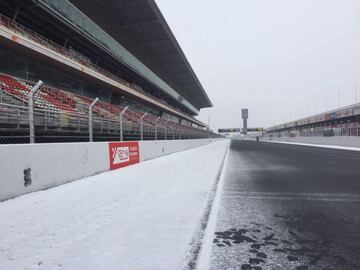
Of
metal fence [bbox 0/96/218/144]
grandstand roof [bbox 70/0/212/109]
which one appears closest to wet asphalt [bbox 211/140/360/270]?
metal fence [bbox 0/96/218/144]

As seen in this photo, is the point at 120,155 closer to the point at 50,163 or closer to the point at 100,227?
the point at 50,163

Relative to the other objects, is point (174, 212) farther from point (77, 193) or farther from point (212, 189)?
point (77, 193)

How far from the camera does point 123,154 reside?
34.3 feet

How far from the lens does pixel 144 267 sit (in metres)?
2.29

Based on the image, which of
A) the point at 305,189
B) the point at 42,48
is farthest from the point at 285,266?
the point at 42,48

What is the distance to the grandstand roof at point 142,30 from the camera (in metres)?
22.2

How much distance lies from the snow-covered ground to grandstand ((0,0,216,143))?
7.52 ft

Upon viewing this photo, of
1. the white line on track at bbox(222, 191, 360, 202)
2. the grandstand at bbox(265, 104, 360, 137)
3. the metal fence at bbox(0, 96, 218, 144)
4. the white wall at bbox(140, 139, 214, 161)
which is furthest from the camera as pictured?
the grandstand at bbox(265, 104, 360, 137)

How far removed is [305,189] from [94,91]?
19.7 metres

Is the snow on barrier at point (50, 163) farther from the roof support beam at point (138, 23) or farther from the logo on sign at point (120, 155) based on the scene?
the roof support beam at point (138, 23)

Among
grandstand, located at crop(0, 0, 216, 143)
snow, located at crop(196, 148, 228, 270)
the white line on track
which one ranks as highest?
grandstand, located at crop(0, 0, 216, 143)

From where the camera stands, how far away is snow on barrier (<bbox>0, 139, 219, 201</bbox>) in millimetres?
4938

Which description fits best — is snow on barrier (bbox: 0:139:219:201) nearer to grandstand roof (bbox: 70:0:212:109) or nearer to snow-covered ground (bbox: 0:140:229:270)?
snow-covered ground (bbox: 0:140:229:270)

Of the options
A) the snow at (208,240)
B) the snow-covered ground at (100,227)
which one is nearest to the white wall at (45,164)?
the snow-covered ground at (100,227)
